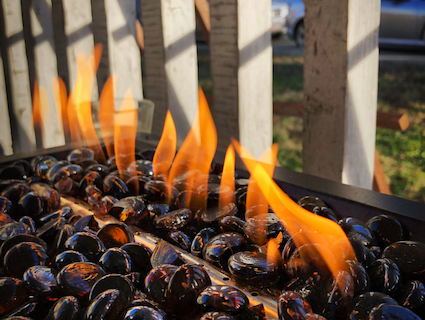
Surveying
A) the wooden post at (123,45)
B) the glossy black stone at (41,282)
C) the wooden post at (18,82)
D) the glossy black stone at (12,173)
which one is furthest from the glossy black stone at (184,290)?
the wooden post at (18,82)

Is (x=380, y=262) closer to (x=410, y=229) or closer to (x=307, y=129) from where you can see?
(x=410, y=229)

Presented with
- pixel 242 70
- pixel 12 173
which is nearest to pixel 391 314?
pixel 12 173

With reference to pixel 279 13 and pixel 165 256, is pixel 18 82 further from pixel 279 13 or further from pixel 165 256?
pixel 279 13

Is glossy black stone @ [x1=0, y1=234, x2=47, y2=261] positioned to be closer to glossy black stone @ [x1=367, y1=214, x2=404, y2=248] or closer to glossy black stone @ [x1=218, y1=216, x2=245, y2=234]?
glossy black stone @ [x1=218, y1=216, x2=245, y2=234]

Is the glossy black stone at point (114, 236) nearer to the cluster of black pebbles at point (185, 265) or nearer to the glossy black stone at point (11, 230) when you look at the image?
the cluster of black pebbles at point (185, 265)

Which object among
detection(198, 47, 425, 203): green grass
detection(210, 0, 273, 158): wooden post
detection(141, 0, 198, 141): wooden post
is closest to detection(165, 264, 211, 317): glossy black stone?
detection(210, 0, 273, 158): wooden post

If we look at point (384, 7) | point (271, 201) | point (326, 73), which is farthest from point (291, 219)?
point (384, 7)
